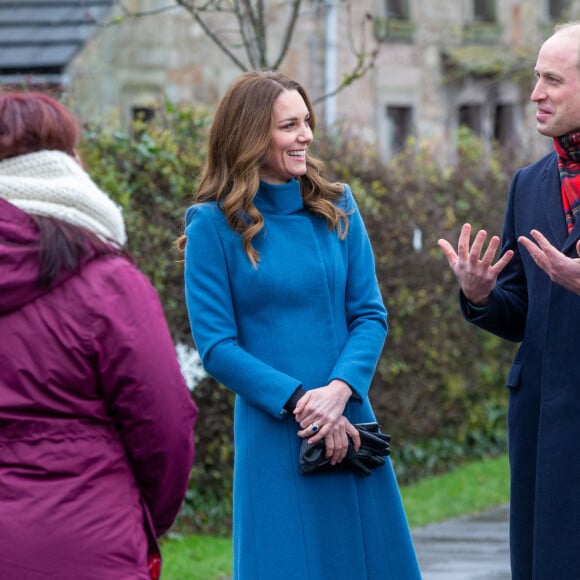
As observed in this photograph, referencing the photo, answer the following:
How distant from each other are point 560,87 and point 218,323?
4.12ft

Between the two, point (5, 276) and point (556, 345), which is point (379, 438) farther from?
point (5, 276)

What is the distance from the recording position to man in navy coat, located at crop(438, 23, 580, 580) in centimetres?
411

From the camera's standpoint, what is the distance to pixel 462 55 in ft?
74.6

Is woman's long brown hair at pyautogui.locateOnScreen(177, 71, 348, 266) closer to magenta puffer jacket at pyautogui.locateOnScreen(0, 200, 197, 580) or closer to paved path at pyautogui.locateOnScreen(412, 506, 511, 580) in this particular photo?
magenta puffer jacket at pyautogui.locateOnScreen(0, 200, 197, 580)

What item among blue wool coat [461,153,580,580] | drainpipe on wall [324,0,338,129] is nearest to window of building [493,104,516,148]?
drainpipe on wall [324,0,338,129]

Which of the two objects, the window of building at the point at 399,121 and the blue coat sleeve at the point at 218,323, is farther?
the window of building at the point at 399,121

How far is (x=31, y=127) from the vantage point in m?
3.46

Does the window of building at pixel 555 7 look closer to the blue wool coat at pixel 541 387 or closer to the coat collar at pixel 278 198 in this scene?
the blue wool coat at pixel 541 387

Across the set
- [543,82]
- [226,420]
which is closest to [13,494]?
[543,82]

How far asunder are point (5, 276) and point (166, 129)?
17.7ft

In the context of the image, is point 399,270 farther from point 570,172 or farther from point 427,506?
point 570,172

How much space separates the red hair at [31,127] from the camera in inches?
136

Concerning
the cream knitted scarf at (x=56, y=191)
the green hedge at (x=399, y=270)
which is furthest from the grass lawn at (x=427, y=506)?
the cream knitted scarf at (x=56, y=191)

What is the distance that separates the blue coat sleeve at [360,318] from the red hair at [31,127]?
1208 mm
